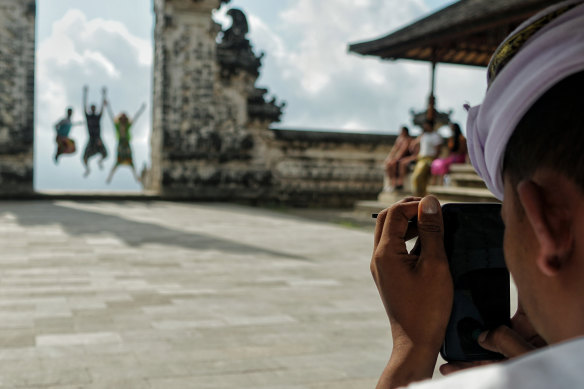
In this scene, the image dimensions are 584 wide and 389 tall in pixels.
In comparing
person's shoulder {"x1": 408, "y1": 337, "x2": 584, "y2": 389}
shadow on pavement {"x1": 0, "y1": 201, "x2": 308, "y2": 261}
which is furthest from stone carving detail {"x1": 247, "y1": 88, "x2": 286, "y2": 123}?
person's shoulder {"x1": 408, "y1": 337, "x2": 584, "y2": 389}

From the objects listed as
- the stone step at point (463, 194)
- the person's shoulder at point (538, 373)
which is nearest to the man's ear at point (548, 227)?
the person's shoulder at point (538, 373)

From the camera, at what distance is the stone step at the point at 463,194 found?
32.1 ft

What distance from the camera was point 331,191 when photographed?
47.1 feet

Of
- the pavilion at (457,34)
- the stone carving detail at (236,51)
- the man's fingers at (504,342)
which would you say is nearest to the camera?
the man's fingers at (504,342)

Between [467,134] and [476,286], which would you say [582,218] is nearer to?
[467,134]

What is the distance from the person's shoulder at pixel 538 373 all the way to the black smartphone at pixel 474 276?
0.49 metres

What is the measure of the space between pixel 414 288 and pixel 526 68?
1.24ft

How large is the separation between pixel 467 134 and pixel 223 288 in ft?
11.9

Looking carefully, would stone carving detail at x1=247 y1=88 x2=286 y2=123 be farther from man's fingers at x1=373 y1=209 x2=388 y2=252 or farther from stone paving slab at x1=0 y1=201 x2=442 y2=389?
man's fingers at x1=373 y1=209 x2=388 y2=252

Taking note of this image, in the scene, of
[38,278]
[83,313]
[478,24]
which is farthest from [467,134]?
[478,24]

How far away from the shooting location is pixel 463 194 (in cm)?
1022

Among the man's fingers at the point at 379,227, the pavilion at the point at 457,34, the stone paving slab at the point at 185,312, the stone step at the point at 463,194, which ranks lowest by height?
the stone paving slab at the point at 185,312

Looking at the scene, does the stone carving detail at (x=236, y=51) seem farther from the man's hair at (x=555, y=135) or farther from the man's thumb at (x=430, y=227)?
the man's hair at (x=555, y=135)

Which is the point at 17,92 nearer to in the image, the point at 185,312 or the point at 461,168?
the point at 461,168
